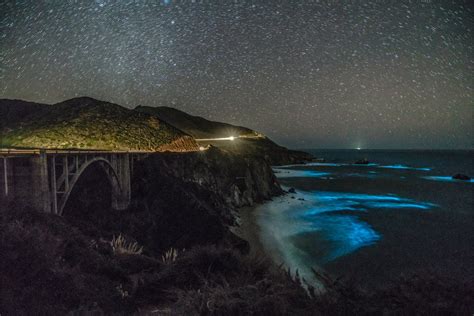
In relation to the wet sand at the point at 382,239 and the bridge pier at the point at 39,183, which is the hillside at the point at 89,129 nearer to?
the wet sand at the point at 382,239

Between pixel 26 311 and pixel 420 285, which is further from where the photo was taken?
pixel 420 285

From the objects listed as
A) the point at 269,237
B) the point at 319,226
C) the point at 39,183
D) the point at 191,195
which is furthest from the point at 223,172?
the point at 39,183

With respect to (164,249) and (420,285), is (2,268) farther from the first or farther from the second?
(164,249)

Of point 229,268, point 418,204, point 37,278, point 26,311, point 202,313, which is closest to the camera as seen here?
point 26,311

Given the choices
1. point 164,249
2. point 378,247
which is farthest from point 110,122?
point 378,247

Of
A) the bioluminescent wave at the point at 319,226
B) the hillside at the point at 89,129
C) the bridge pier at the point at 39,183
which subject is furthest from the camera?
the hillside at the point at 89,129

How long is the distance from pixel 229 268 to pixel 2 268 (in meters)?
→ 4.68

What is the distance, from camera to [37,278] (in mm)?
4961

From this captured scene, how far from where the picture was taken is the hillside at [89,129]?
43344mm

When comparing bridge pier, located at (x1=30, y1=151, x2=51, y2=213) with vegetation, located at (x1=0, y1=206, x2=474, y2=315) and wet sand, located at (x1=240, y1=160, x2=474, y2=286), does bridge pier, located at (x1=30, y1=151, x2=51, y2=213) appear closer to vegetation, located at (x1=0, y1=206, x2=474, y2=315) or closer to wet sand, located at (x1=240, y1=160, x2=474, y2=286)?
vegetation, located at (x1=0, y1=206, x2=474, y2=315)

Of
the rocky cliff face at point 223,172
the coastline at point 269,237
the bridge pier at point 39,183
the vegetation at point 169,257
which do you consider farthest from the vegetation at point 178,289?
the rocky cliff face at point 223,172

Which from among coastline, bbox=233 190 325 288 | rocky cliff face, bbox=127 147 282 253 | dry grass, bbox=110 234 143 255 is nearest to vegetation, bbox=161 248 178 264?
dry grass, bbox=110 234 143 255

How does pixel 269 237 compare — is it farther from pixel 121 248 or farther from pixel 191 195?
pixel 121 248

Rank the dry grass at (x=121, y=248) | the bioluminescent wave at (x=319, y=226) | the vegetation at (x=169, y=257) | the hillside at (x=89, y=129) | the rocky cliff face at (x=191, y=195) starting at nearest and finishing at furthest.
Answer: the vegetation at (x=169, y=257), the dry grass at (x=121, y=248), the rocky cliff face at (x=191, y=195), the bioluminescent wave at (x=319, y=226), the hillside at (x=89, y=129)
